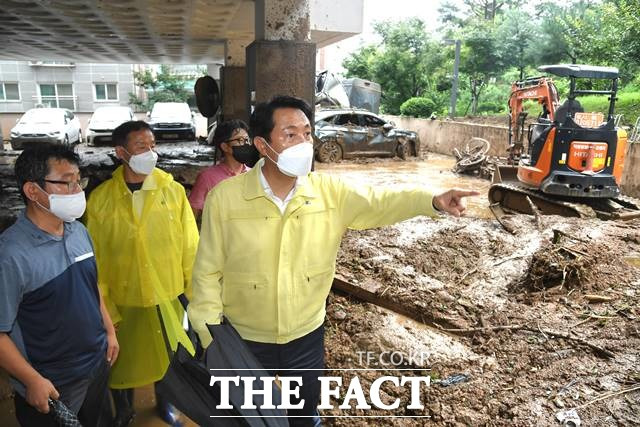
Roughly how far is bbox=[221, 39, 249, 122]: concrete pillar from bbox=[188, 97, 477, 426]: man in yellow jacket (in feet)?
29.1

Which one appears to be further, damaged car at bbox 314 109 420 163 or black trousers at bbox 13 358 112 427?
damaged car at bbox 314 109 420 163

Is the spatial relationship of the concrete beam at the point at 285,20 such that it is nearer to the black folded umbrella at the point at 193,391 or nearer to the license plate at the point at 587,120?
the black folded umbrella at the point at 193,391

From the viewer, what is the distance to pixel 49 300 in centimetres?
218

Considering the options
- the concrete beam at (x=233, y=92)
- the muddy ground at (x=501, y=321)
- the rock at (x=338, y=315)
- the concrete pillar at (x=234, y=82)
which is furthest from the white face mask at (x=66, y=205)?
the concrete beam at (x=233, y=92)

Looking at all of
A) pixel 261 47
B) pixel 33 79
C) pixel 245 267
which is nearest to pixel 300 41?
pixel 261 47

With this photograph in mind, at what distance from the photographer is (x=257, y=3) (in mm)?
5684

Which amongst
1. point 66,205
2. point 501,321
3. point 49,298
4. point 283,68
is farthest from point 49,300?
point 501,321

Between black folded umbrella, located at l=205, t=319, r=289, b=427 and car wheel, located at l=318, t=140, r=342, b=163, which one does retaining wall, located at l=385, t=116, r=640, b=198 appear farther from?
black folded umbrella, located at l=205, t=319, r=289, b=427

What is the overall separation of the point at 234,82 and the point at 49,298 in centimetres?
981

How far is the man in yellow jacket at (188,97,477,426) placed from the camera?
7.23ft

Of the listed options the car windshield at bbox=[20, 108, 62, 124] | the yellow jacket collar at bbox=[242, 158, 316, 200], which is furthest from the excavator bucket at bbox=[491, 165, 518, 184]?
the car windshield at bbox=[20, 108, 62, 124]

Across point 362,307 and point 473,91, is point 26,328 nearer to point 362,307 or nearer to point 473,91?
point 362,307

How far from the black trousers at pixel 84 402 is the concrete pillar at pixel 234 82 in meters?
8.82

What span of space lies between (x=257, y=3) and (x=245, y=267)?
438 cm
